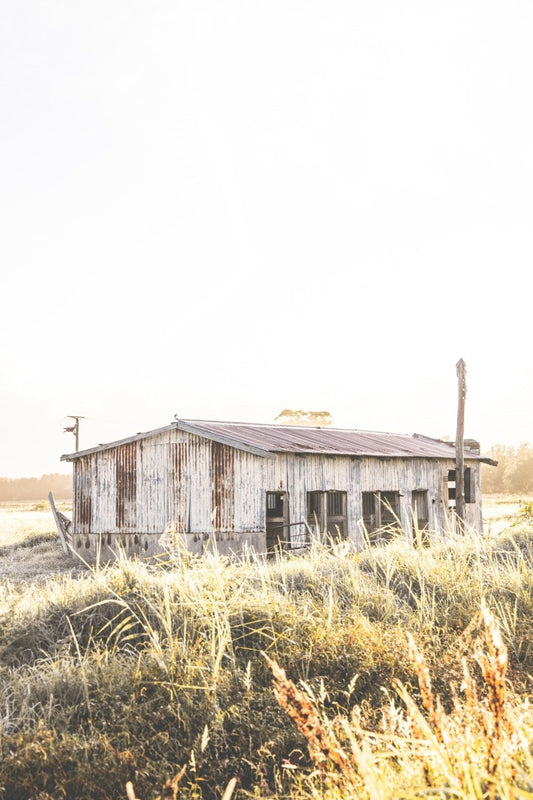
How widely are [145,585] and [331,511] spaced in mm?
15747

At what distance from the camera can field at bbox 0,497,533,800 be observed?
2764 mm

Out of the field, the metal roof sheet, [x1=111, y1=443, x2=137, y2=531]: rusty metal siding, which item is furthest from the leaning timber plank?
the field

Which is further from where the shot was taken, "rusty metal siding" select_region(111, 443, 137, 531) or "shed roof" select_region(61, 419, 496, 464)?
"rusty metal siding" select_region(111, 443, 137, 531)

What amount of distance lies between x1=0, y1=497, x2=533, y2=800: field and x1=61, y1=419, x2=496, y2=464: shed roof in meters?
9.51

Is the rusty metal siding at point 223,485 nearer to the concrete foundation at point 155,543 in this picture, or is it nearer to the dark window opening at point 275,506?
the concrete foundation at point 155,543

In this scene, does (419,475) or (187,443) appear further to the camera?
(419,475)

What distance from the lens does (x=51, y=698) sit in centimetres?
457

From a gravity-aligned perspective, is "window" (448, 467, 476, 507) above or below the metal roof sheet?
below

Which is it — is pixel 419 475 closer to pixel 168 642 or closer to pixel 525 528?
pixel 525 528

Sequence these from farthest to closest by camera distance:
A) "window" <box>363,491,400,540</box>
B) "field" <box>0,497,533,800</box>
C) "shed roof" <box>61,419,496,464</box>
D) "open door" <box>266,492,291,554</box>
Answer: "window" <box>363,491,400,540</box>, "shed roof" <box>61,419,496,464</box>, "open door" <box>266,492,291,554</box>, "field" <box>0,497,533,800</box>

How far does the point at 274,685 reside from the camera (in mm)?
4234

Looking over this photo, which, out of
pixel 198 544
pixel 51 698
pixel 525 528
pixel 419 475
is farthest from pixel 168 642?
pixel 419 475

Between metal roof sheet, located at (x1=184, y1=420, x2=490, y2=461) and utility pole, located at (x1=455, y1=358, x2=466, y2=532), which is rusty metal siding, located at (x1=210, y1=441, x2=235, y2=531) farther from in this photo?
utility pole, located at (x1=455, y1=358, x2=466, y2=532)

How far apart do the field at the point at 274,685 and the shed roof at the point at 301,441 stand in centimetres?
951
